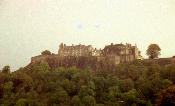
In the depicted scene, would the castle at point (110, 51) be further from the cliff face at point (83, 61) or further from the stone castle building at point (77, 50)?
the cliff face at point (83, 61)

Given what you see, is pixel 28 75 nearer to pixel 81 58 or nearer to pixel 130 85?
pixel 81 58

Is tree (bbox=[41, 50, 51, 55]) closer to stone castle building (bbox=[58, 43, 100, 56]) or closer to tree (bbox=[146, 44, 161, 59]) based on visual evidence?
stone castle building (bbox=[58, 43, 100, 56])

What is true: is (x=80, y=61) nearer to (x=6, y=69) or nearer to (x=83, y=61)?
(x=83, y=61)

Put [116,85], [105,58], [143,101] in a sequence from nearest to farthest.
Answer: [143,101] → [116,85] → [105,58]

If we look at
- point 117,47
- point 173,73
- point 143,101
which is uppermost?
point 117,47

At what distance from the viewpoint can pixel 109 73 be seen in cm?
7788

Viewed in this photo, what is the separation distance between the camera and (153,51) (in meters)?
83.8

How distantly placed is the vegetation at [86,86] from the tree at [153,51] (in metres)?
6.76

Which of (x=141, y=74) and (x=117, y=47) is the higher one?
(x=117, y=47)

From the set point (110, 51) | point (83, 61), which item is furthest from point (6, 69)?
point (110, 51)

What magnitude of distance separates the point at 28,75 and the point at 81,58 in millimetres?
14179

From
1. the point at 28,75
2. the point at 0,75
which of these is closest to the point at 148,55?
the point at 28,75

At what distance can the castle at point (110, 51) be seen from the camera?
84.5 meters

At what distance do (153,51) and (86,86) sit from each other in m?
22.3
